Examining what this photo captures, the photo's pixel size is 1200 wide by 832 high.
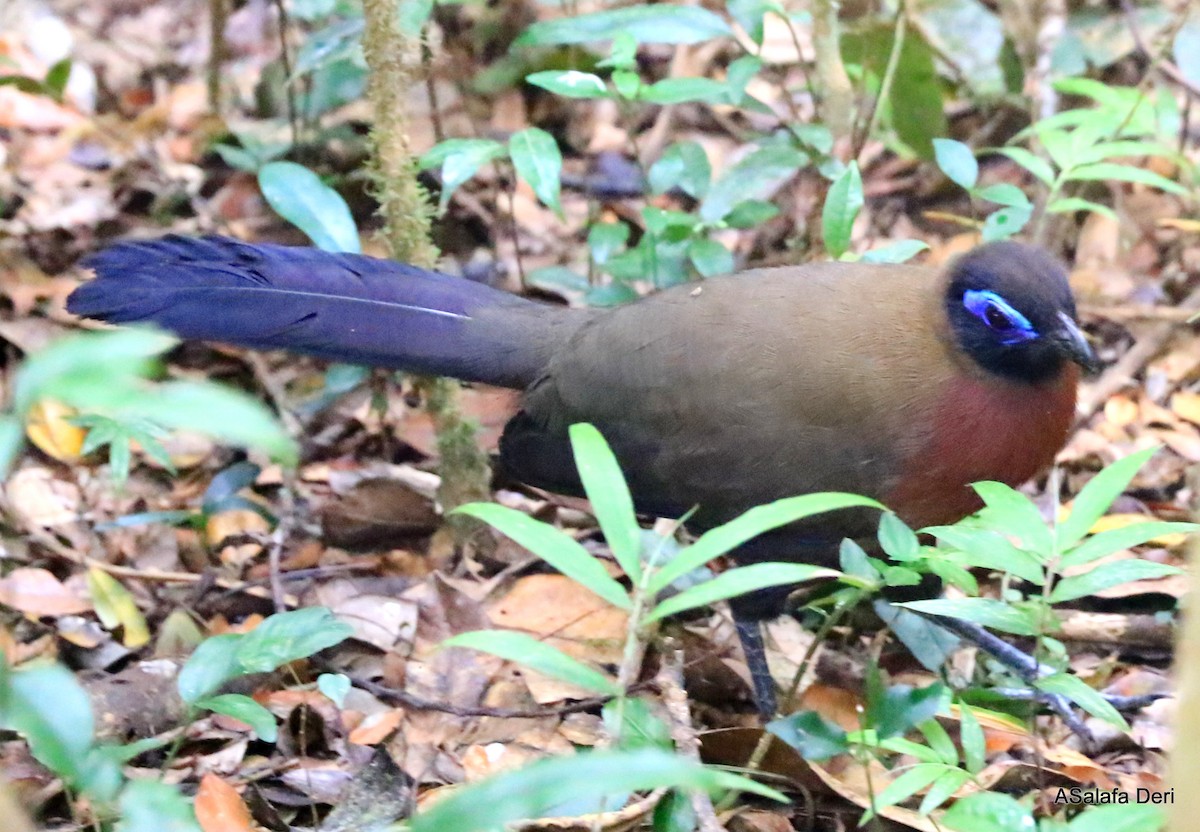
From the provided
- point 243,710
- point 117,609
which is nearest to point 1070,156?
point 243,710

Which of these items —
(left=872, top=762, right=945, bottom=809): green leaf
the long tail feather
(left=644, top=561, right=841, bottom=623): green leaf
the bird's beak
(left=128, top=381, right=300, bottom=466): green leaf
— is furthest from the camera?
the long tail feather

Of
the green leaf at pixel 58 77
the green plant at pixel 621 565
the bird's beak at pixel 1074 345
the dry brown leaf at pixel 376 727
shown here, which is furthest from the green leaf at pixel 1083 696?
the green leaf at pixel 58 77

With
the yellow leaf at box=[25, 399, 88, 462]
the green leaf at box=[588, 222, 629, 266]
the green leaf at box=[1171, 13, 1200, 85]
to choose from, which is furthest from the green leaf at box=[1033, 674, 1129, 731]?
the yellow leaf at box=[25, 399, 88, 462]

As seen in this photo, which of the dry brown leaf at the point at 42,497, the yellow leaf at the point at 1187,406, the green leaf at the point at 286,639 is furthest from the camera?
the yellow leaf at the point at 1187,406

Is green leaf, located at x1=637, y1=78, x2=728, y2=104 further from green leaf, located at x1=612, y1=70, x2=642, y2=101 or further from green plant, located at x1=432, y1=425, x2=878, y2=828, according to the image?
green plant, located at x1=432, y1=425, x2=878, y2=828

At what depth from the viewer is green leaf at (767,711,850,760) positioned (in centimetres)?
222

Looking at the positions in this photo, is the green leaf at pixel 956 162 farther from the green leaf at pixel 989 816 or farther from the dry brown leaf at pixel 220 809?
the dry brown leaf at pixel 220 809

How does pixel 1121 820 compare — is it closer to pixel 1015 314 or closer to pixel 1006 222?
pixel 1015 314

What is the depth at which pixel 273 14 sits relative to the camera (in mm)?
6160

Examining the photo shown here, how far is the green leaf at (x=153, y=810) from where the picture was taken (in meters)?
1.48

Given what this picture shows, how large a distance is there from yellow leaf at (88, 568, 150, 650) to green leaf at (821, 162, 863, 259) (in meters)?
2.03

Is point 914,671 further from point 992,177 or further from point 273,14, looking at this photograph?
point 273,14

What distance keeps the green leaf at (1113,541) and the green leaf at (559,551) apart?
0.71m

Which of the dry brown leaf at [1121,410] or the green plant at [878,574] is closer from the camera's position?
the green plant at [878,574]
